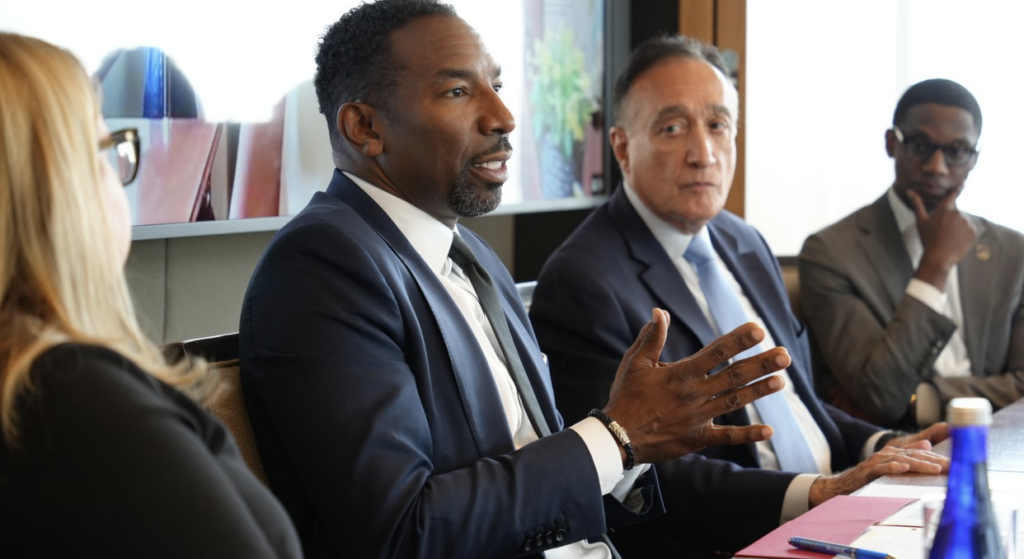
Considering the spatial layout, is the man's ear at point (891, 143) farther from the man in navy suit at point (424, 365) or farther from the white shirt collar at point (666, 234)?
the man in navy suit at point (424, 365)

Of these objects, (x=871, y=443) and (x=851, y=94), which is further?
(x=851, y=94)

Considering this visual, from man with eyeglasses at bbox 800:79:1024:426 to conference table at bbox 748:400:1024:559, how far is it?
18.8 inches

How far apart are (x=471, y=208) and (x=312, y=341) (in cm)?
43

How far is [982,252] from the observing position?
2.84 metres

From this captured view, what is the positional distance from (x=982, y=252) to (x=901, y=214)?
229 millimetres

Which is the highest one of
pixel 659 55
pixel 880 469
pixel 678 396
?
pixel 659 55

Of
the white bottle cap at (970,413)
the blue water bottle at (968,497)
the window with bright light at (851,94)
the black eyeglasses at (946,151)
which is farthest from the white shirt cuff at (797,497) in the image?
the window with bright light at (851,94)

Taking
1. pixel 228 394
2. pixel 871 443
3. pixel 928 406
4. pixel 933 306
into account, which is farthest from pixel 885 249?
pixel 228 394

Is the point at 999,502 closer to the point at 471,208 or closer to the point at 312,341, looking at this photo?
the point at 312,341

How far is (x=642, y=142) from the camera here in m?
2.41

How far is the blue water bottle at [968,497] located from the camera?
85 cm

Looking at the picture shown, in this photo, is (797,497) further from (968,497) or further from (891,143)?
(891,143)

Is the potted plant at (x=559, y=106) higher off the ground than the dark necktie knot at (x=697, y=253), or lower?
higher

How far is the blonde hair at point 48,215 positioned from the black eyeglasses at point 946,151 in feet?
8.01
